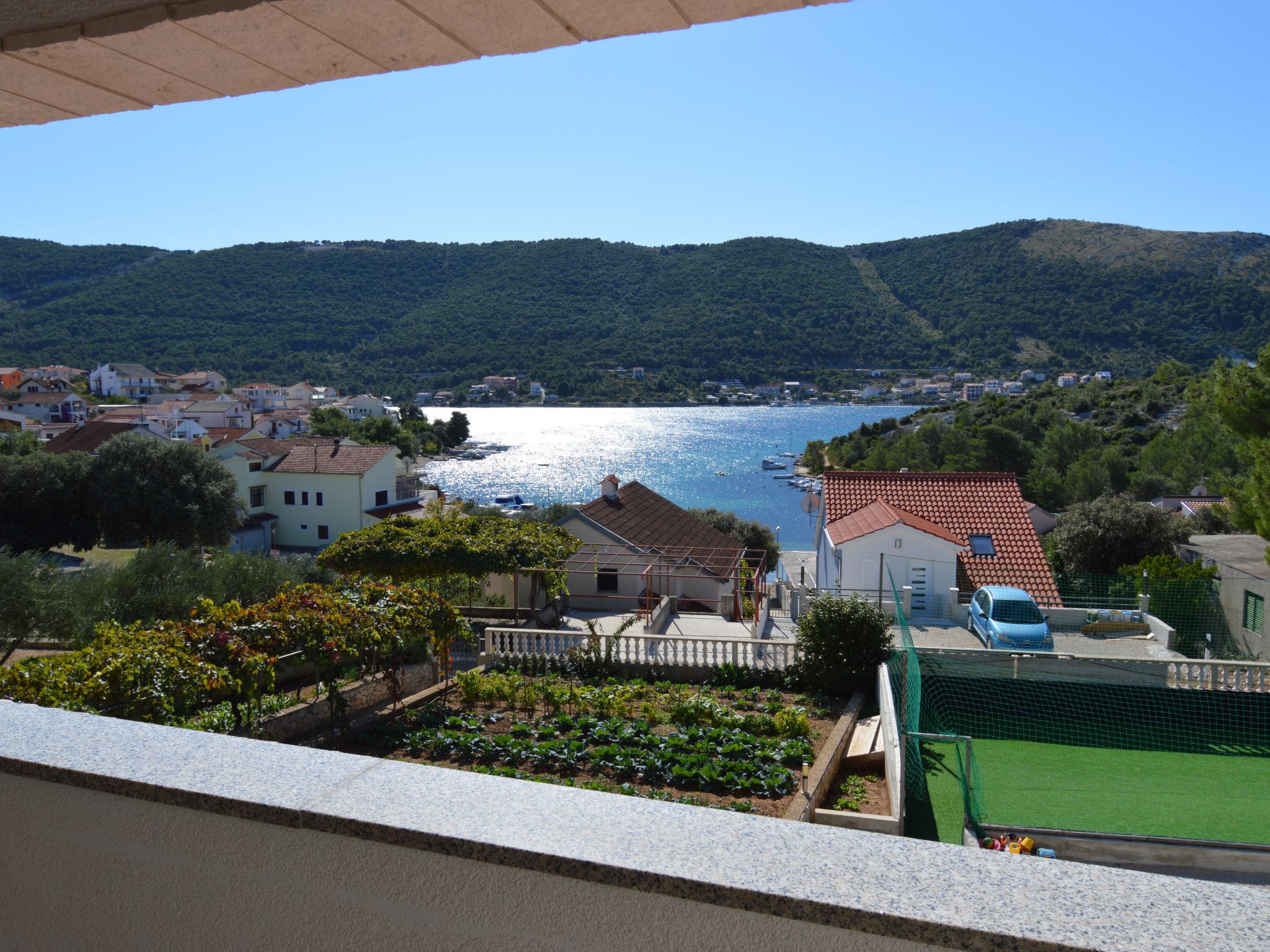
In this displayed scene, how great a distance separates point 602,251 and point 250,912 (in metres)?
160

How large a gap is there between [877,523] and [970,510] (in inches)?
130

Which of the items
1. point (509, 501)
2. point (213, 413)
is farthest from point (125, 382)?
point (509, 501)

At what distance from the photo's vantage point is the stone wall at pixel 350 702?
9578 millimetres

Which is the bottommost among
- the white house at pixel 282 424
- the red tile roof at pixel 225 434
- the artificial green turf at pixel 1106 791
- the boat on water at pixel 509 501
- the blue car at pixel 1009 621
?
the boat on water at pixel 509 501

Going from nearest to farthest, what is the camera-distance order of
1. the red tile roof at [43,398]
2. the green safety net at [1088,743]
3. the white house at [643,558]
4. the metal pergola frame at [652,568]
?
the green safety net at [1088,743] < the metal pergola frame at [652,568] < the white house at [643,558] < the red tile roof at [43,398]

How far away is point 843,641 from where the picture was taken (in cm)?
1263

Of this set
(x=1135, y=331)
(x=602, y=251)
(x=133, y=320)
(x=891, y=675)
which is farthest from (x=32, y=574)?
(x=602, y=251)

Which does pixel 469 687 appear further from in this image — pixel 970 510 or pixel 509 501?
pixel 509 501

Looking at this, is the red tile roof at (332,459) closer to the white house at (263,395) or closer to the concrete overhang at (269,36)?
the concrete overhang at (269,36)

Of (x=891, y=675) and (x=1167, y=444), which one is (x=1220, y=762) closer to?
(x=891, y=675)

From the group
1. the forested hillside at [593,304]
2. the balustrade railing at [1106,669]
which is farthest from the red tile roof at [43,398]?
the balustrade railing at [1106,669]

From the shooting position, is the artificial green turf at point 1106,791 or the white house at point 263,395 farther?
the white house at point 263,395

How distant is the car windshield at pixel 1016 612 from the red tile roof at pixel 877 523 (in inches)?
126

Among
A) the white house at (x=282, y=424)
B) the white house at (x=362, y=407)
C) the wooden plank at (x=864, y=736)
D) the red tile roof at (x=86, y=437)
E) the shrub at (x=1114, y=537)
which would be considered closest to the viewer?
the wooden plank at (x=864, y=736)
